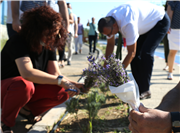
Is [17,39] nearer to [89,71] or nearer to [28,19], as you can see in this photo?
[28,19]

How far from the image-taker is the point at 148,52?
3.07 m

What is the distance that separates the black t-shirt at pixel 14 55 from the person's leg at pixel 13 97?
0.21 meters

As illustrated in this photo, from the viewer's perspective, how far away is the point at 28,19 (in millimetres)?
2301

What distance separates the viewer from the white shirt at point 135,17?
2588mm

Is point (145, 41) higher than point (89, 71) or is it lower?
higher

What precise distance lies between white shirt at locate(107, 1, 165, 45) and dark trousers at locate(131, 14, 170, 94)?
0.34 ft

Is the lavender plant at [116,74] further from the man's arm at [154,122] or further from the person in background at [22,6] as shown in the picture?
the person in background at [22,6]

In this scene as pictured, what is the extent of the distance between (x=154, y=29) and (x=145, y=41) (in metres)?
0.23

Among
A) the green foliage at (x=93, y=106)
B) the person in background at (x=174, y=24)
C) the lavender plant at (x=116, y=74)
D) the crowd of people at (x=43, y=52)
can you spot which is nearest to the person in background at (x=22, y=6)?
the crowd of people at (x=43, y=52)

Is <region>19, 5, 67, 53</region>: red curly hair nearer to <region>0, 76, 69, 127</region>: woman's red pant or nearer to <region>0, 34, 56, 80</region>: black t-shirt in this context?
<region>0, 34, 56, 80</region>: black t-shirt

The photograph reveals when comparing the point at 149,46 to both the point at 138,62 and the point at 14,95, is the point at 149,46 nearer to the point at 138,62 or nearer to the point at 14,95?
the point at 138,62

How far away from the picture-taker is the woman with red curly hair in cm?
214

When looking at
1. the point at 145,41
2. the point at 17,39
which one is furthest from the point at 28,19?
the point at 145,41

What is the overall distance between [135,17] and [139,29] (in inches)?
12.8
